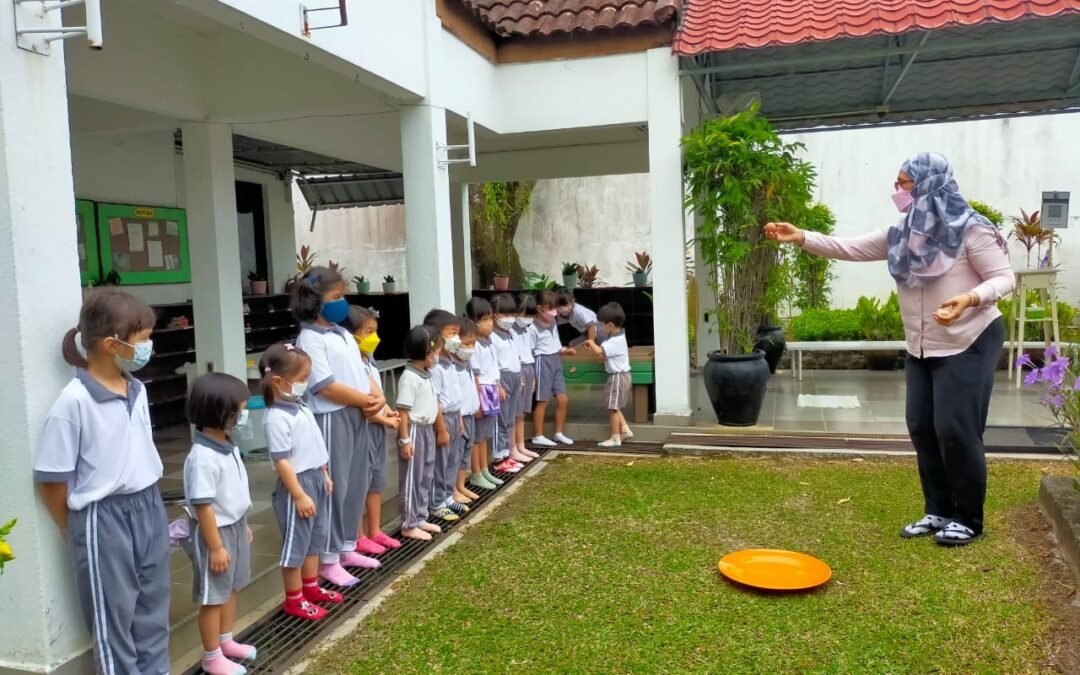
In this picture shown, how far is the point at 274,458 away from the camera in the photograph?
11.1ft

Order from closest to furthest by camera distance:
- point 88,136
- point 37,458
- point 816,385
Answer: point 37,458 → point 88,136 → point 816,385

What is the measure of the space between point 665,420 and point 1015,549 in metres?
3.23

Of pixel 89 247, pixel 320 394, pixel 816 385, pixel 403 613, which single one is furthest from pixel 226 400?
pixel 816 385

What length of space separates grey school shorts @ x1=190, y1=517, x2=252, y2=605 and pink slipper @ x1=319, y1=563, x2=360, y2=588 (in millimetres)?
872

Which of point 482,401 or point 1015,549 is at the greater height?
point 482,401

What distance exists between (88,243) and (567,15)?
4813mm

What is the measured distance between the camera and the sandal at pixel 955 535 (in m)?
4.14

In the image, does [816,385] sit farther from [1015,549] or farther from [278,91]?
[278,91]

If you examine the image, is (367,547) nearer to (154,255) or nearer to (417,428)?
(417,428)

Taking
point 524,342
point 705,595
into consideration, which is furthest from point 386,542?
point 524,342

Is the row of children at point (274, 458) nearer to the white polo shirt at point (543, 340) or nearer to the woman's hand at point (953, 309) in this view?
the white polo shirt at point (543, 340)

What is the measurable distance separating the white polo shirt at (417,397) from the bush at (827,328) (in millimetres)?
7323

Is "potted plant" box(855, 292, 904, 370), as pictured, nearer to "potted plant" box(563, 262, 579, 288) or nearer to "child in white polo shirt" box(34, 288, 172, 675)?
"potted plant" box(563, 262, 579, 288)

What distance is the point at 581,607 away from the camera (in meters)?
3.61
